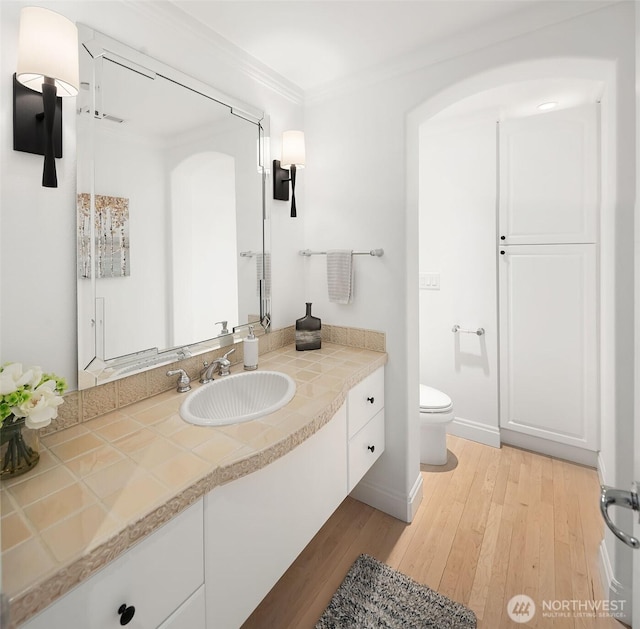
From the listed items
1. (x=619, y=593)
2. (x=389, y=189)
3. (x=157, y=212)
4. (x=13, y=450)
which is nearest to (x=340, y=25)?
(x=389, y=189)

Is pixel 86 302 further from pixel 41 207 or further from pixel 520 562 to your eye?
pixel 520 562

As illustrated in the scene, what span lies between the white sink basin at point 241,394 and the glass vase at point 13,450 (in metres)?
0.52

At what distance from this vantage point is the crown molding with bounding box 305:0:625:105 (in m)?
1.39

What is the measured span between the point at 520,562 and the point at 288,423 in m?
1.38

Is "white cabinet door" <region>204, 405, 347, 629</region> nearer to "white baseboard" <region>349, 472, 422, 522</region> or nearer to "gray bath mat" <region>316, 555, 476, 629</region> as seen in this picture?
"gray bath mat" <region>316, 555, 476, 629</region>

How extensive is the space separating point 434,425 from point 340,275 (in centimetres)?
120

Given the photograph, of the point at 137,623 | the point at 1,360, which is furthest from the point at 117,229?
the point at 137,623

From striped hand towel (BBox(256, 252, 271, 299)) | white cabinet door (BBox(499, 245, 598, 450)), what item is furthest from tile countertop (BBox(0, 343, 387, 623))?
white cabinet door (BBox(499, 245, 598, 450))

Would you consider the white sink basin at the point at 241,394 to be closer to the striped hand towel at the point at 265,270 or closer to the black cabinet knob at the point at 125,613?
the striped hand towel at the point at 265,270

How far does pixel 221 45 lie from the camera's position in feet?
5.18

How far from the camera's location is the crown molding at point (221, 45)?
1325 mm

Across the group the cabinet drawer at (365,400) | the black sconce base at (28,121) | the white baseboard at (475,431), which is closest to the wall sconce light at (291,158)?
the cabinet drawer at (365,400)

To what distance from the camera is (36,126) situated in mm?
1035

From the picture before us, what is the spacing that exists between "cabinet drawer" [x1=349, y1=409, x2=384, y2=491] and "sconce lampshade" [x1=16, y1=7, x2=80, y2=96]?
1629mm
